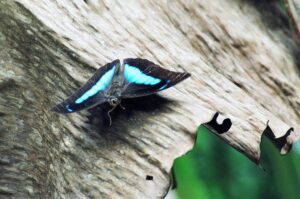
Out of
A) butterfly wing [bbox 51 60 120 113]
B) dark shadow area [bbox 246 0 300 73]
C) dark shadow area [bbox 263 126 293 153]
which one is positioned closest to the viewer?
butterfly wing [bbox 51 60 120 113]

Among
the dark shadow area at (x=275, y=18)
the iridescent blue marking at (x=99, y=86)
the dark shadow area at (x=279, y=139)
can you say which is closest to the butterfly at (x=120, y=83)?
the iridescent blue marking at (x=99, y=86)

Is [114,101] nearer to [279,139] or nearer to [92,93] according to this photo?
[92,93]

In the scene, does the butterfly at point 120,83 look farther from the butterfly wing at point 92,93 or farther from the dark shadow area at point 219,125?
the dark shadow area at point 219,125

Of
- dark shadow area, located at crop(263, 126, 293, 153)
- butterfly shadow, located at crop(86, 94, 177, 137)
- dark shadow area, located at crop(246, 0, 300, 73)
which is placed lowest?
butterfly shadow, located at crop(86, 94, 177, 137)

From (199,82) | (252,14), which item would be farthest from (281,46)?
(199,82)

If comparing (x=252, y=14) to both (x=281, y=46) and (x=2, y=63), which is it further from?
(x=2, y=63)

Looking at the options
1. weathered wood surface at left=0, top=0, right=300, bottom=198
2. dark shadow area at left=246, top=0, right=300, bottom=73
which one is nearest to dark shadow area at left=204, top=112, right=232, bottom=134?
weathered wood surface at left=0, top=0, right=300, bottom=198

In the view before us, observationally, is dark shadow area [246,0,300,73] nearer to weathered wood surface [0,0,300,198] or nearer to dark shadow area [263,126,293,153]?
weathered wood surface [0,0,300,198]
